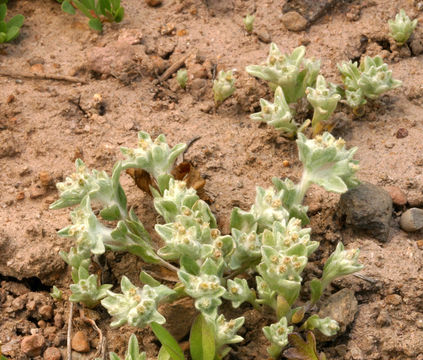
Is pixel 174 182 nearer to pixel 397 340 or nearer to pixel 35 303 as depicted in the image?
pixel 35 303

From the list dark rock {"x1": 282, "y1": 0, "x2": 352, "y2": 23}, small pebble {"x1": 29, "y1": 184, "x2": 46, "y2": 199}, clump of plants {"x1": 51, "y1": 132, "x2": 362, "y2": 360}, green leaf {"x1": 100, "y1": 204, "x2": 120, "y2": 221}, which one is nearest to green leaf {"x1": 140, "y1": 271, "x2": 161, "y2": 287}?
clump of plants {"x1": 51, "y1": 132, "x2": 362, "y2": 360}

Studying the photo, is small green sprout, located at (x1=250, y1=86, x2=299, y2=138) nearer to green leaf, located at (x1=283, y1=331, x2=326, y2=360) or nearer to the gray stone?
the gray stone

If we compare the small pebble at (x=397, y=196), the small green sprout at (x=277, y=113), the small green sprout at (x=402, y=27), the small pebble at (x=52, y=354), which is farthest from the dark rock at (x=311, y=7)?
the small pebble at (x=52, y=354)

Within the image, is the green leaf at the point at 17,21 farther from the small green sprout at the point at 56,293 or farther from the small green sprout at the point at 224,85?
the small green sprout at the point at 56,293

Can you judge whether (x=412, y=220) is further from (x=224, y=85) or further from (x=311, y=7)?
(x=311, y=7)

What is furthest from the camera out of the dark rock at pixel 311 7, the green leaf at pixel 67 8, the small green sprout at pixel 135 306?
the dark rock at pixel 311 7

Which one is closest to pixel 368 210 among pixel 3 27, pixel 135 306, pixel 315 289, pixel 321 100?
pixel 315 289
